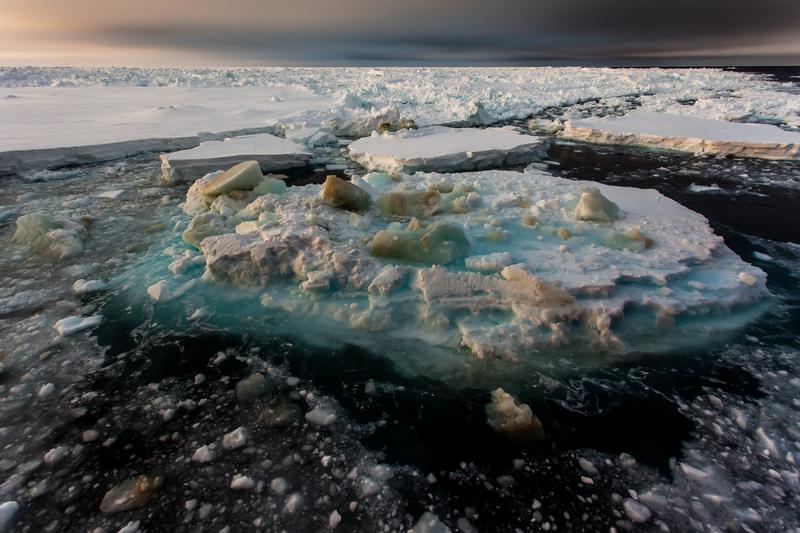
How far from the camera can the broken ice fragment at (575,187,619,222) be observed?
4.13 meters

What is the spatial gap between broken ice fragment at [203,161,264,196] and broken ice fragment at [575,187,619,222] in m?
3.45

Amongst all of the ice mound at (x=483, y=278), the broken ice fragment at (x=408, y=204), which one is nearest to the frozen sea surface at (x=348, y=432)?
the ice mound at (x=483, y=278)

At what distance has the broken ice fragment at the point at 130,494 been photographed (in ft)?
5.90

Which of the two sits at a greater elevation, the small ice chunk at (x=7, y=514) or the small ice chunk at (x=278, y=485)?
the small ice chunk at (x=7, y=514)

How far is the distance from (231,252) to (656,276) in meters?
3.24

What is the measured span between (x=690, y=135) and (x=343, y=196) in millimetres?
8521

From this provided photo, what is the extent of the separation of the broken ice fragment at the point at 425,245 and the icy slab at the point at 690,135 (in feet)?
26.2

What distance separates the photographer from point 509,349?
8.79 feet

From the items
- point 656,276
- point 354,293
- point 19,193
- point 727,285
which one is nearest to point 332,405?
point 354,293

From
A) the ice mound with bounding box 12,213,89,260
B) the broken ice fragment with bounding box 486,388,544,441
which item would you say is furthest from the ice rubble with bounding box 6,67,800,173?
the broken ice fragment with bounding box 486,388,544,441

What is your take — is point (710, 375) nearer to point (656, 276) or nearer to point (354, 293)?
point (656, 276)

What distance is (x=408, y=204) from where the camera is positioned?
434cm

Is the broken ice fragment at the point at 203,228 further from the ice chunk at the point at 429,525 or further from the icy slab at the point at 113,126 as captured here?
the icy slab at the point at 113,126

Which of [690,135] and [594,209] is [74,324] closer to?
[594,209]
